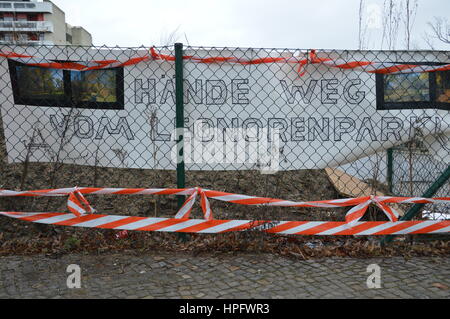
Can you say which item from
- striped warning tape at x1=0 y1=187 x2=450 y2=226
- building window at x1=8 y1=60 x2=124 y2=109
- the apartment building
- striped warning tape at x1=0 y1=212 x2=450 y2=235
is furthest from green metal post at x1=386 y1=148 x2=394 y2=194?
the apartment building

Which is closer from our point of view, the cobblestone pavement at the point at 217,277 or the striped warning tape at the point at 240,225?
the cobblestone pavement at the point at 217,277

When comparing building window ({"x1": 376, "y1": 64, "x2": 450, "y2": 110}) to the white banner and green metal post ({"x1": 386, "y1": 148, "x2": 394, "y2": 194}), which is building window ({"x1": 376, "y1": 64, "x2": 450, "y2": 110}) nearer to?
the white banner

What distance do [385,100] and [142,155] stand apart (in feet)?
8.19

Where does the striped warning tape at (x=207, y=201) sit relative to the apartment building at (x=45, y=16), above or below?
below

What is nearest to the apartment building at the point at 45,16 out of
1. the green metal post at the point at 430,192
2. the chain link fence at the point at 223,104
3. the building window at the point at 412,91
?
the chain link fence at the point at 223,104

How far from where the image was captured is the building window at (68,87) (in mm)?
3785

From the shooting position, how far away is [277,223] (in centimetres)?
371

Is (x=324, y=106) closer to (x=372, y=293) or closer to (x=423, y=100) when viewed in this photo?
(x=423, y=100)

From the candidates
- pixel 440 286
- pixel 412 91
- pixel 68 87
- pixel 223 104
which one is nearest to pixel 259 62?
pixel 223 104

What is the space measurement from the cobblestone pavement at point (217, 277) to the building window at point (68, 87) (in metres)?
1.52

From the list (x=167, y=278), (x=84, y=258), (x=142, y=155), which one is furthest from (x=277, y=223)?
(x=84, y=258)

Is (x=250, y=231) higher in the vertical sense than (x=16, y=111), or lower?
lower

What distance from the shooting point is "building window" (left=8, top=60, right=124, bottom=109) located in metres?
3.79

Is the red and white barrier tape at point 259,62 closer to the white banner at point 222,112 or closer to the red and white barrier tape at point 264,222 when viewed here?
the white banner at point 222,112
